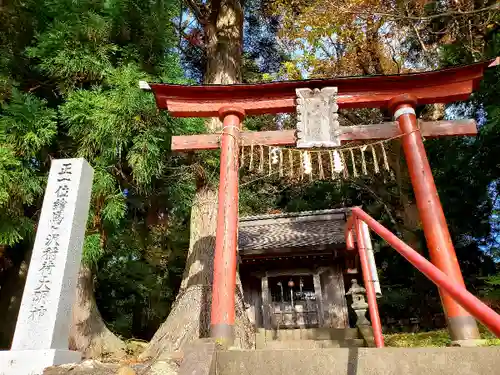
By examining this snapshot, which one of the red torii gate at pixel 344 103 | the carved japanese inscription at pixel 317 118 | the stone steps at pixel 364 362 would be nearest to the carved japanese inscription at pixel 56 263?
Answer: the red torii gate at pixel 344 103

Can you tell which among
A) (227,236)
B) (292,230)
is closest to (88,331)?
(227,236)

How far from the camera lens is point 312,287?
12.1 meters

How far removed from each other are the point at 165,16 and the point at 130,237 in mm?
6530

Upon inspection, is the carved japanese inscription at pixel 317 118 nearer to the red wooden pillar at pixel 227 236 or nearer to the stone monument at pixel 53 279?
the red wooden pillar at pixel 227 236

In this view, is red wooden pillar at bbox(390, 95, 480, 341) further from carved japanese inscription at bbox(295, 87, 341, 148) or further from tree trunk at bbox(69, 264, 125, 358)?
tree trunk at bbox(69, 264, 125, 358)

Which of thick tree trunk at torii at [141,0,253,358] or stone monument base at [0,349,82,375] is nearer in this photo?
stone monument base at [0,349,82,375]

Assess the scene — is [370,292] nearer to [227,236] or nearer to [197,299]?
[227,236]

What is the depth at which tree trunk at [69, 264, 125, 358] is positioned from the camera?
5996 millimetres

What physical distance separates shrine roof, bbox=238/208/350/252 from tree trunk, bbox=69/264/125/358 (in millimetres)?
5204

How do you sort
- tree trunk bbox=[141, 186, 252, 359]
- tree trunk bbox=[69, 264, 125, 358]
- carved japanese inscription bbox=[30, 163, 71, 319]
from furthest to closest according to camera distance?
tree trunk bbox=[69, 264, 125, 358]
tree trunk bbox=[141, 186, 252, 359]
carved japanese inscription bbox=[30, 163, 71, 319]

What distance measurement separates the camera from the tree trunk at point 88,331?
600 centimetres

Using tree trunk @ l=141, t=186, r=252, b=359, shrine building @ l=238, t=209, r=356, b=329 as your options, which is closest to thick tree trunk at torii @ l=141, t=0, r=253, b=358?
tree trunk @ l=141, t=186, r=252, b=359

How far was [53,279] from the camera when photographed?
4.12 meters

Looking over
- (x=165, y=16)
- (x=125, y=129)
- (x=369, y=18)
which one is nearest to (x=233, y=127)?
(x=125, y=129)
